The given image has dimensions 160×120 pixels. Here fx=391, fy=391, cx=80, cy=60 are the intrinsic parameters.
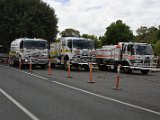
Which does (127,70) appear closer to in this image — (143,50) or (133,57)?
(133,57)

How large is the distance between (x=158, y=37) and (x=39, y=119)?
9264 centimetres

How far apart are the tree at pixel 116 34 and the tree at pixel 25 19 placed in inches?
1495

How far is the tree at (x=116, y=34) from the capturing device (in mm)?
91688

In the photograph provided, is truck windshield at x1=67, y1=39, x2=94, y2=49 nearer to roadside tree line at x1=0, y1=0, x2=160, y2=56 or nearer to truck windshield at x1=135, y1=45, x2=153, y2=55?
truck windshield at x1=135, y1=45, x2=153, y2=55

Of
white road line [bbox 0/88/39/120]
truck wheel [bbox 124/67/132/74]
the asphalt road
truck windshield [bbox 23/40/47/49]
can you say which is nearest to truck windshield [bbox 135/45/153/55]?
truck wheel [bbox 124/67/132/74]

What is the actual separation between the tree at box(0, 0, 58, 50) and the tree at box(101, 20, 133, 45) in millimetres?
37966

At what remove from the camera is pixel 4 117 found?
9969 millimetres

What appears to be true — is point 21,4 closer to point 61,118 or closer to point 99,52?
point 99,52

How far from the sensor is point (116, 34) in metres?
91.4

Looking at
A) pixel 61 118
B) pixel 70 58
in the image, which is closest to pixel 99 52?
pixel 70 58

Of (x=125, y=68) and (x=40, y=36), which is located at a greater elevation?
(x=40, y=36)

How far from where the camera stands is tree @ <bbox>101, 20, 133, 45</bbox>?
301 ft

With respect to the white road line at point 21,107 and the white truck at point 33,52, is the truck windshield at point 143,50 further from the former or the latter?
the white road line at point 21,107

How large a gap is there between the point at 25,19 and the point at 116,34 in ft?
140
